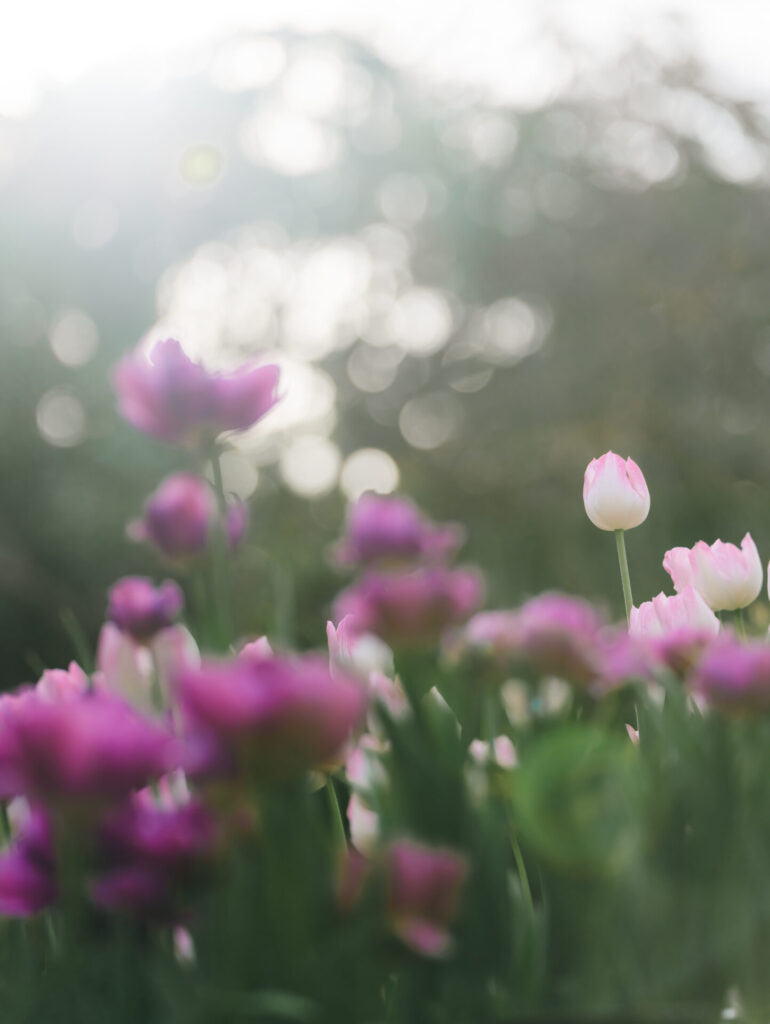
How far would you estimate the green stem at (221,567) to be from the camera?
26.5 inches

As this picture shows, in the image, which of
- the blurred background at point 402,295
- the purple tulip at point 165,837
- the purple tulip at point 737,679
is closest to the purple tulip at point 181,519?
the purple tulip at point 165,837

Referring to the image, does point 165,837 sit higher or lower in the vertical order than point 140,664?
higher

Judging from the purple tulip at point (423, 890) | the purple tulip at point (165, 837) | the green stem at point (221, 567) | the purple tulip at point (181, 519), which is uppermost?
the purple tulip at point (181, 519)

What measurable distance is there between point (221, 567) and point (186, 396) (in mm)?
124

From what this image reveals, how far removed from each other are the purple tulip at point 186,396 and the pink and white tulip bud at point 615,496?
0.55 metres

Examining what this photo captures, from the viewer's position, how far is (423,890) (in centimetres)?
51

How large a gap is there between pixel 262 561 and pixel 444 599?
32.9 ft

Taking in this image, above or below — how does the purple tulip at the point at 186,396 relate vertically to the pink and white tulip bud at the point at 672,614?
above

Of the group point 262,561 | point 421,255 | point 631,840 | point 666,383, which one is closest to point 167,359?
point 631,840

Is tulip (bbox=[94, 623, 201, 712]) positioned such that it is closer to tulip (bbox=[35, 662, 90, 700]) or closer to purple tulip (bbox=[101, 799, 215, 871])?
tulip (bbox=[35, 662, 90, 700])

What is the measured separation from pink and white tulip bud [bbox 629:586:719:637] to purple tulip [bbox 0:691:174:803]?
0.51m

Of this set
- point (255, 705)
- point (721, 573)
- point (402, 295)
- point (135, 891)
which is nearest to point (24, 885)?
point (135, 891)

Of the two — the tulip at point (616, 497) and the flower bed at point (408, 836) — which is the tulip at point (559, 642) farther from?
the tulip at point (616, 497)

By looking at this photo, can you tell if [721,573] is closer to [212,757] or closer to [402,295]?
[212,757]
